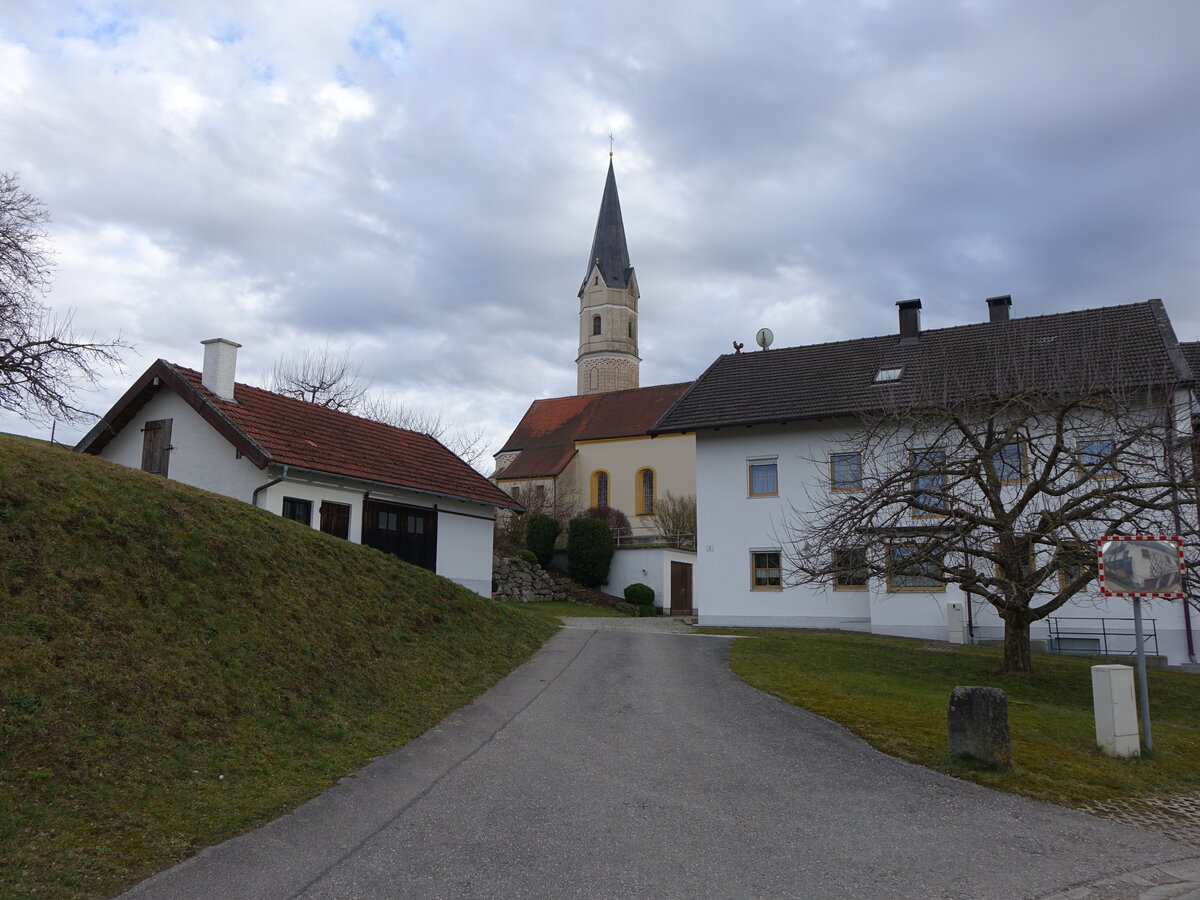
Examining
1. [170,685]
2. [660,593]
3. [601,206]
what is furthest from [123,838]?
[601,206]

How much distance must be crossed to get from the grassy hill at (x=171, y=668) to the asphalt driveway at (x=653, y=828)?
585 mm

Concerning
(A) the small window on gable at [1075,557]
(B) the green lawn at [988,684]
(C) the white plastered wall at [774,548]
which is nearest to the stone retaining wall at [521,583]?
(C) the white plastered wall at [774,548]

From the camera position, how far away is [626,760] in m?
9.27

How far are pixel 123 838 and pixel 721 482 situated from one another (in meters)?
21.4

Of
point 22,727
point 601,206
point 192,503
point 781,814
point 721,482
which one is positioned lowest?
point 781,814

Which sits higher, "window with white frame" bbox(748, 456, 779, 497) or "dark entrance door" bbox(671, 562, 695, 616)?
"window with white frame" bbox(748, 456, 779, 497)

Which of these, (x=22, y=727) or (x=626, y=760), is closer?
(x=22, y=727)

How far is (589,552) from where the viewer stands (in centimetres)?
3744

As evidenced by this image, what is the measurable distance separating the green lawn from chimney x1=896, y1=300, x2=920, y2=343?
9.82 m

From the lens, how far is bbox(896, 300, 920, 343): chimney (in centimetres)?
2720

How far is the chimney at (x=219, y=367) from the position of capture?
21.6 meters

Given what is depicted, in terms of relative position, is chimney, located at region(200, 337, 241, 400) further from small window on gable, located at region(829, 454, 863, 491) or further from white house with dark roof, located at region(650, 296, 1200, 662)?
small window on gable, located at region(829, 454, 863, 491)

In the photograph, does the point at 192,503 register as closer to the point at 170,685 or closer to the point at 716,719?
the point at 170,685

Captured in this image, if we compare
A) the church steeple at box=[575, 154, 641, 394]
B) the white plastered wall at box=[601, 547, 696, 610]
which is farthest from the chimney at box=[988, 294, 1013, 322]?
the church steeple at box=[575, 154, 641, 394]
